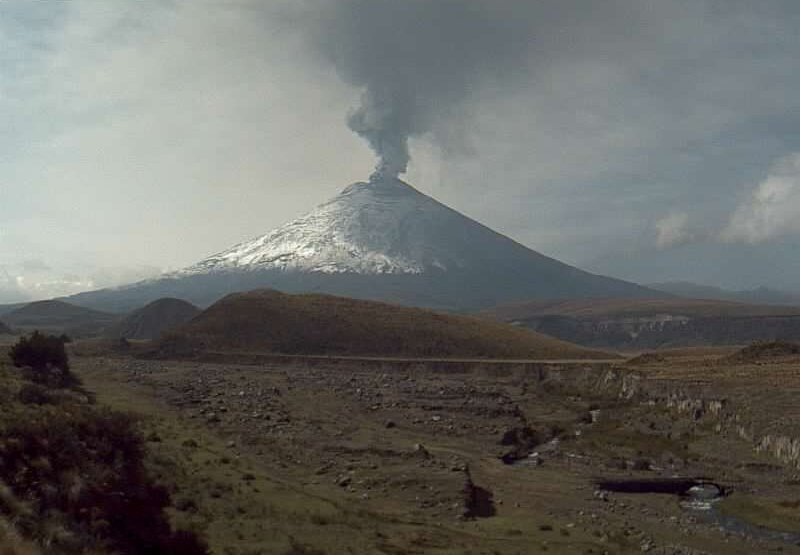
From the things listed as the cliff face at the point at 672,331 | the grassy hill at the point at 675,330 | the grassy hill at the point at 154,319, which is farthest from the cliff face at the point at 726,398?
the grassy hill at the point at 675,330

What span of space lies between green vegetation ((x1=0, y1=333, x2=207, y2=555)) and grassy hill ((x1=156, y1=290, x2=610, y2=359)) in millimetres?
71965

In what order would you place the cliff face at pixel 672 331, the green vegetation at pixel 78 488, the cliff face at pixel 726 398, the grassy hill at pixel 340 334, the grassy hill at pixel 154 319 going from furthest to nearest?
the cliff face at pixel 672 331 < the grassy hill at pixel 154 319 < the grassy hill at pixel 340 334 < the cliff face at pixel 726 398 < the green vegetation at pixel 78 488

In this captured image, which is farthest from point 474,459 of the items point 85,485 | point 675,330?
point 675,330

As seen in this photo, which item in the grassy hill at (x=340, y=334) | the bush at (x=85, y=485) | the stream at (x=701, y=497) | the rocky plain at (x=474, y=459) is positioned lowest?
the stream at (x=701, y=497)

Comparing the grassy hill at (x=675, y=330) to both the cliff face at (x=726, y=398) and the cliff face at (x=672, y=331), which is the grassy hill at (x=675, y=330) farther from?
the cliff face at (x=726, y=398)

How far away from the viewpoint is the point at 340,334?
326ft

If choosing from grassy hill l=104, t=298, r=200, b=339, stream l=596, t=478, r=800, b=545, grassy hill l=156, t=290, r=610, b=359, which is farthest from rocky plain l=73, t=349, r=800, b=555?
grassy hill l=104, t=298, r=200, b=339

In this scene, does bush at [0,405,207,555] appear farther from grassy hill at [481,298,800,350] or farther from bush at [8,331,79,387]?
grassy hill at [481,298,800,350]

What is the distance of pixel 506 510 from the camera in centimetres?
2889

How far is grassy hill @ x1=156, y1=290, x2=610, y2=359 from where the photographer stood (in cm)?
9388

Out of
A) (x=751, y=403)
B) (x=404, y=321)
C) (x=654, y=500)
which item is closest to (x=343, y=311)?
(x=404, y=321)

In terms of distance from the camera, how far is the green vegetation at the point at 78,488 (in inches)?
520

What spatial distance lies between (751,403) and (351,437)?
1003 inches

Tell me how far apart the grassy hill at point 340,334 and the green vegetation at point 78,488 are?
2833 inches
